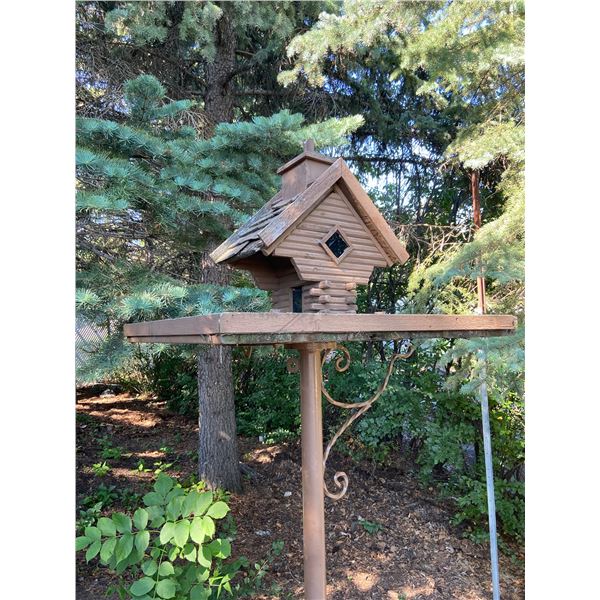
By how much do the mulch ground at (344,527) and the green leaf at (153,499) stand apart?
42.3 inches

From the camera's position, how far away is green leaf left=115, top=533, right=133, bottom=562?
53.3 inches

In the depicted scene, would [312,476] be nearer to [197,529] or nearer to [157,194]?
[197,529]

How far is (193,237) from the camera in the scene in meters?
2.29

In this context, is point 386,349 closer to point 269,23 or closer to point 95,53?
point 269,23

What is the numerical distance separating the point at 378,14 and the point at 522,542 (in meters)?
3.58

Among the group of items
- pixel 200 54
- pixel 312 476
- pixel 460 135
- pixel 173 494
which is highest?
pixel 200 54

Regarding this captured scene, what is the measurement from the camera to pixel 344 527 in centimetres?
293

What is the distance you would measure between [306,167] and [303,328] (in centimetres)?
53

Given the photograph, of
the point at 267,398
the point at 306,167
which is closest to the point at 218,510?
the point at 306,167

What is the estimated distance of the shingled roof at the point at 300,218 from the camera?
3.59 feet

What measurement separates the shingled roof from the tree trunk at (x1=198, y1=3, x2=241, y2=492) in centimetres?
194

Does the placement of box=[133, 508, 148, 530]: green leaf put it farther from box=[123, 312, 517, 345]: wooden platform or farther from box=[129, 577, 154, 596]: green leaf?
box=[123, 312, 517, 345]: wooden platform

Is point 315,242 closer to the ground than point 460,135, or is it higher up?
closer to the ground

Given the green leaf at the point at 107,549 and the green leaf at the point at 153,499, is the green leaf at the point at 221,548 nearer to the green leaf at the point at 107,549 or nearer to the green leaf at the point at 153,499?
the green leaf at the point at 153,499
